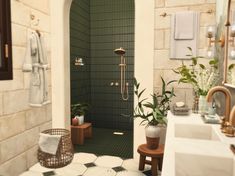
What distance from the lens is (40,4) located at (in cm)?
279

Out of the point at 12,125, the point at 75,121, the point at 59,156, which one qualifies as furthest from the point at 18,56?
the point at 75,121

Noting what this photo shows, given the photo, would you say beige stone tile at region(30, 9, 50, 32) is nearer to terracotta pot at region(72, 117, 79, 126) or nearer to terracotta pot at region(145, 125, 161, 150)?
terracotta pot at region(72, 117, 79, 126)

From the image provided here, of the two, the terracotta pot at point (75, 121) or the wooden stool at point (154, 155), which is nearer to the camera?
the wooden stool at point (154, 155)

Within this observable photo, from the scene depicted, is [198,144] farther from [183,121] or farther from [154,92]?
[154,92]

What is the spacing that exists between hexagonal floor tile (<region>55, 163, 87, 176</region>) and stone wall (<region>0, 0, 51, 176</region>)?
0.44m

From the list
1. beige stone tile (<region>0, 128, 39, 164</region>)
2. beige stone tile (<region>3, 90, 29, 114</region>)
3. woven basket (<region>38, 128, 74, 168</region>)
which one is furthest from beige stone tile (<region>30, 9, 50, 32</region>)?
woven basket (<region>38, 128, 74, 168</region>)

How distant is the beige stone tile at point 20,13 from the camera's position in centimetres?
235

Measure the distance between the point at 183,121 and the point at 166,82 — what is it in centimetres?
105

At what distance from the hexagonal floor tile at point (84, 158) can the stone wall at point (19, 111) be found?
1.81 feet

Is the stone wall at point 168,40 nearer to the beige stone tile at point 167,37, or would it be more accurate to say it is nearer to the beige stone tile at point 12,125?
the beige stone tile at point 167,37

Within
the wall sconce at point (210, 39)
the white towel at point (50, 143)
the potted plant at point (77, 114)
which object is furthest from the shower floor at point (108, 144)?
the wall sconce at point (210, 39)

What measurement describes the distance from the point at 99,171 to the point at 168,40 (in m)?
1.79

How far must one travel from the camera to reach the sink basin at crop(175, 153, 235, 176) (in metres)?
0.92

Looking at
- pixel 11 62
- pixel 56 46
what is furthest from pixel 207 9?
pixel 11 62
